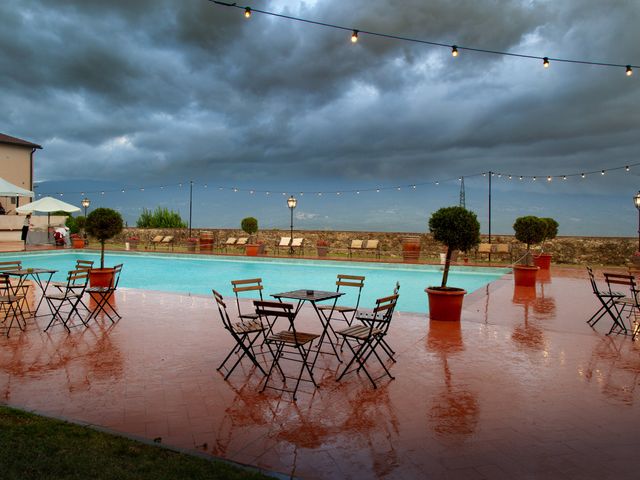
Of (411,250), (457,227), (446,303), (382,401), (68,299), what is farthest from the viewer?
(411,250)

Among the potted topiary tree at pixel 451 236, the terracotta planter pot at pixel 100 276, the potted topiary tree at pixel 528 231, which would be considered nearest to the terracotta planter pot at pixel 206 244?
the terracotta planter pot at pixel 100 276

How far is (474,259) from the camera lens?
17234 millimetres

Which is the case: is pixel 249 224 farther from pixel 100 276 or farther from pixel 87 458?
pixel 87 458

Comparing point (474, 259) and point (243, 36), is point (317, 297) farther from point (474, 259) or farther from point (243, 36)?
point (474, 259)

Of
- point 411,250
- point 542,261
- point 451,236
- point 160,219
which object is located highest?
point 160,219

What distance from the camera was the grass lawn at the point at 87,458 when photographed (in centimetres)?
233

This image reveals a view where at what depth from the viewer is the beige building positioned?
82.2 ft

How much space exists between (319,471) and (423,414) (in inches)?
43.5

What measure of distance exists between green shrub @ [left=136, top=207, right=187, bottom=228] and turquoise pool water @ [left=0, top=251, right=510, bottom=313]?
631 cm

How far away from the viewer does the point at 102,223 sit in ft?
28.0

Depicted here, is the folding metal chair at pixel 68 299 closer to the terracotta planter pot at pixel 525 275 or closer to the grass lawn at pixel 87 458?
the grass lawn at pixel 87 458

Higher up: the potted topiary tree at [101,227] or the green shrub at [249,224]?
the green shrub at [249,224]

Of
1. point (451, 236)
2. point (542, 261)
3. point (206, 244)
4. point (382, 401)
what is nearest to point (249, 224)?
point (206, 244)

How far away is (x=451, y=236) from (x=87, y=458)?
16.6 feet
